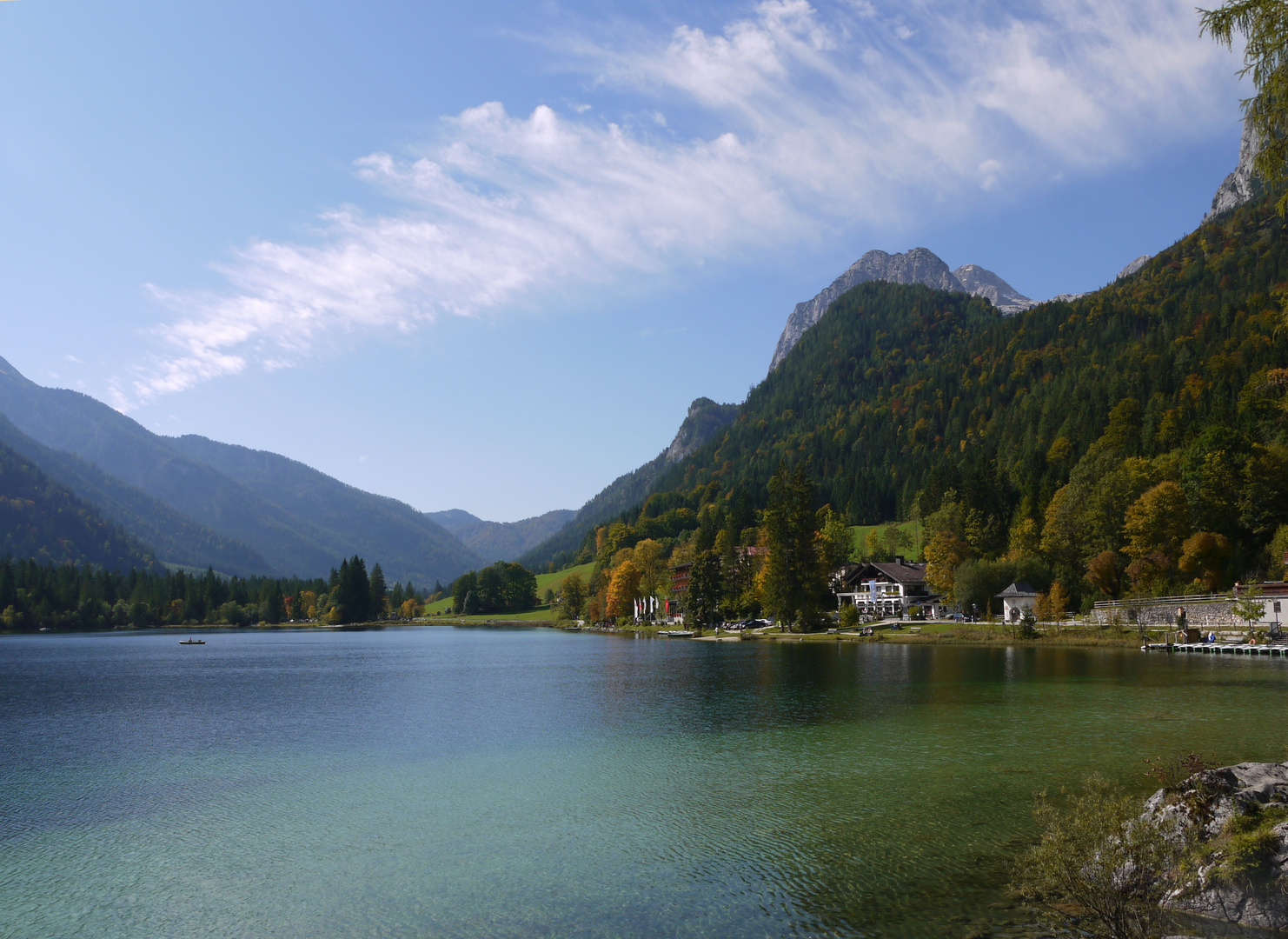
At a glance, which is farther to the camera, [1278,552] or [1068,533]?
[1068,533]

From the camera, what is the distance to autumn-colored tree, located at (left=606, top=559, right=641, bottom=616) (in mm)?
158875

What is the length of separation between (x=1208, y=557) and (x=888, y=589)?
187 feet

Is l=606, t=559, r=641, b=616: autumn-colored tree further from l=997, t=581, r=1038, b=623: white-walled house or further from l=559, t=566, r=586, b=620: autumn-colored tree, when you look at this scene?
l=997, t=581, r=1038, b=623: white-walled house

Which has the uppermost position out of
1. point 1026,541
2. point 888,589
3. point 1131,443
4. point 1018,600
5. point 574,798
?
point 1131,443

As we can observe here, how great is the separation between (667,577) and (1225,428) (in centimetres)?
10214

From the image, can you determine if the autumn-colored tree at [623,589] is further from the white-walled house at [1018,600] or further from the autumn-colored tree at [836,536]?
the white-walled house at [1018,600]

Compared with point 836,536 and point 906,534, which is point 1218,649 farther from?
point 906,534

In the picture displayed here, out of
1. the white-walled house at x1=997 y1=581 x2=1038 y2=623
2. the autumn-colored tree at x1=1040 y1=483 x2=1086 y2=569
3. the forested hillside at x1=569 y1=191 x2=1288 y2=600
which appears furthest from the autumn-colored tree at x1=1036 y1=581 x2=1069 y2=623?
the autumn-colored tree at x1=1040 y1=483 x2=1086 y2=569

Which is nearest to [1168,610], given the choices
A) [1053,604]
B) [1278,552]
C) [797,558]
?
[1278,552]

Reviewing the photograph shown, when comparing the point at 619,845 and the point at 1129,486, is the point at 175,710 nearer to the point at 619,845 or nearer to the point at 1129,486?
the point at 619,845

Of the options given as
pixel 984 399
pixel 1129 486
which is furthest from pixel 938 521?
pixel 984 399

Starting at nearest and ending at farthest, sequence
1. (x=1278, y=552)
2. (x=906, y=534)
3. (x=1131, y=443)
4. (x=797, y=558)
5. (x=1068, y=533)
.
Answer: (x=1278, y=552) → (x=1068, y=533) → (x=797, y=558) → (x=1131, y=443) → (x=906, y=534)

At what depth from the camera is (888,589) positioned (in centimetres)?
13150

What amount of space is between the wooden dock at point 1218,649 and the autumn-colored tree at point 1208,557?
42.5 feet
